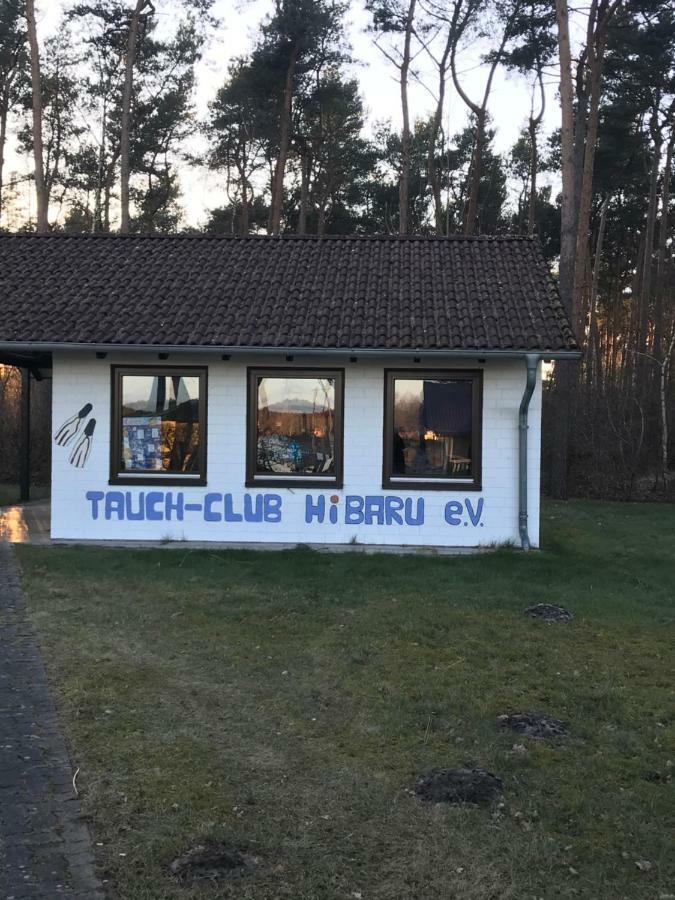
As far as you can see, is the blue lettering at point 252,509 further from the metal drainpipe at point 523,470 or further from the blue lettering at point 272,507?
the metal drainpipe at point 523,470

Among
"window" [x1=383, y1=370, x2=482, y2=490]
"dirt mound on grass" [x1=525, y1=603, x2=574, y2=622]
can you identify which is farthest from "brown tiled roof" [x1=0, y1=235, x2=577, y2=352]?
"dirt mound on grass" [x1=525, y1=603, x2=574, y2=622]

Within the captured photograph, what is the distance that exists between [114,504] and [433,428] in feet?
14.2

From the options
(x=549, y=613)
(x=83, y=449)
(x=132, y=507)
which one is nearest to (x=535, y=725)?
(x=549, y=613)

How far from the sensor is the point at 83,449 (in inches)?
485

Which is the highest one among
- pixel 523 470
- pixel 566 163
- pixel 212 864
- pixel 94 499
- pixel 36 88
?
pixel 36 88

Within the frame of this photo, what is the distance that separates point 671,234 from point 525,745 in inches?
Answer: 1231

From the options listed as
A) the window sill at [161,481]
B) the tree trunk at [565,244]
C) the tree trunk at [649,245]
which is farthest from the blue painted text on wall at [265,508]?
the tree trunk at [649,245]

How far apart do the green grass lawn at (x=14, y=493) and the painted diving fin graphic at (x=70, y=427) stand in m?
5.31

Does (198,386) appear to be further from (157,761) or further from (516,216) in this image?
(516,216)

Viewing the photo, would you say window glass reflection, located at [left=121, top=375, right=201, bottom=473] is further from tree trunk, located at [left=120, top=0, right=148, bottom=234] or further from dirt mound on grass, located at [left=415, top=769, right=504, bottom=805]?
tree trunk, located at [left=120, top=0, right=148, bottom=234]

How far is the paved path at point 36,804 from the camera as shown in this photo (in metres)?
3.62

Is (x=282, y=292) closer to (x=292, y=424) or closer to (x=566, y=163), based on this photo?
(x=292, y=424)

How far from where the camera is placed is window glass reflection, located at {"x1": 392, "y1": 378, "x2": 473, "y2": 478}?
40.0ft

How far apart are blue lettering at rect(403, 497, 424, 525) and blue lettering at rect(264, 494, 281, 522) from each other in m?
1.66
